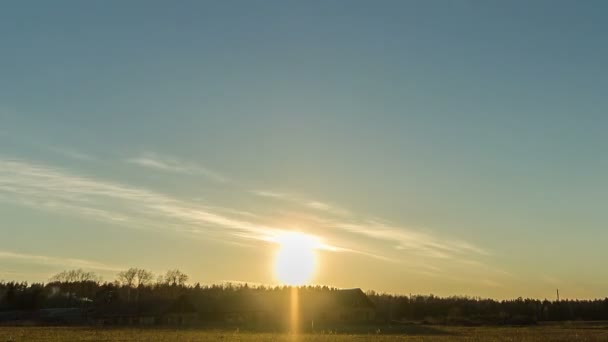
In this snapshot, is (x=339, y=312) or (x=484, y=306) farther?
(x=484, y=306)

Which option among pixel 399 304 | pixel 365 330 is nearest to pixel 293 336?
pixel 365 330

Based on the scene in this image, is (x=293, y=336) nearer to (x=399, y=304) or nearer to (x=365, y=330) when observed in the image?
(x=365, y=330)

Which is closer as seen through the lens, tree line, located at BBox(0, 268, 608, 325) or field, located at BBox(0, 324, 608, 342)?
field, located at BBox(0, 324, 608, 342)

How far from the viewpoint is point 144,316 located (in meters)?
102

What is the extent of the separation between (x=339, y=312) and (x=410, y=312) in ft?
107

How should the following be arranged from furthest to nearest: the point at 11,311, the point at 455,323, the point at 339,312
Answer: the point at 11,311
the point at 339,312
the point at 455,323

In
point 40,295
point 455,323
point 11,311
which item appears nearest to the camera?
point 455,323

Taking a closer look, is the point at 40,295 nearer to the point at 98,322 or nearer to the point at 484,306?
the point at 98,322

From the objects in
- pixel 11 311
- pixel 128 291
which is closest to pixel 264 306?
pixel 11 311

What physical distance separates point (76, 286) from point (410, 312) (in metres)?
100

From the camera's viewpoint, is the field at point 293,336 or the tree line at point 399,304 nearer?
the field at point 293,336

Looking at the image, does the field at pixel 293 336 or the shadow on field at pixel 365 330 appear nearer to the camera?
the field at pixel 293 336

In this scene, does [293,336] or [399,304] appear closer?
[293,336]

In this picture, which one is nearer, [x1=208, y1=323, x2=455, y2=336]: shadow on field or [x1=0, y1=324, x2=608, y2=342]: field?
[x1=0, y1=324, x2=608, y2=342]: field
